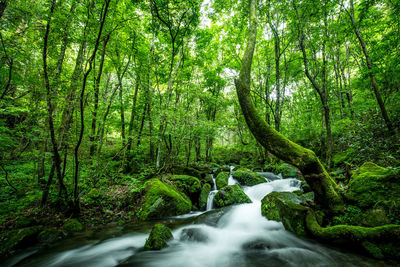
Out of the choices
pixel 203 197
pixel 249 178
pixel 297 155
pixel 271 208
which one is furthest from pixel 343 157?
pixel 203 197

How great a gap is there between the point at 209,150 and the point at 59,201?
15732 mm

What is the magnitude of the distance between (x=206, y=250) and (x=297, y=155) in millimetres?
3397

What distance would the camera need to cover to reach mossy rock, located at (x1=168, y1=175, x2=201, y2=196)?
7.57 m

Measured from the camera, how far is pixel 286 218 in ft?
14.3

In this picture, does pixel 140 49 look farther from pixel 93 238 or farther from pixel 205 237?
pixel 205 237

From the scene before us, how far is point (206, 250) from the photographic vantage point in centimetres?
416

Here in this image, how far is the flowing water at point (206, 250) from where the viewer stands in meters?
3.35

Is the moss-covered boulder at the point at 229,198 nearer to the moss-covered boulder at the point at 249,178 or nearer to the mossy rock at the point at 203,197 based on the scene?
the mossy rock at the point at 203,197

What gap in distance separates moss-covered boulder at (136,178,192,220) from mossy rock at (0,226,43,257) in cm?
262

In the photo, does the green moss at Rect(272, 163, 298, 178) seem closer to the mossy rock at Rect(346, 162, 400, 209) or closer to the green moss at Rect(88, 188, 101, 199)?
the mossy rock at Rect(346, 162, 400, 209)

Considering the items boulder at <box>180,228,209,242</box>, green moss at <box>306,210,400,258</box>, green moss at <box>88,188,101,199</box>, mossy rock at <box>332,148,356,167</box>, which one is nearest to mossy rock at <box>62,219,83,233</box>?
green moss at <box>88,188,101,199</box>

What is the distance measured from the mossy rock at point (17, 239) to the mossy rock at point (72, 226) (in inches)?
23.4

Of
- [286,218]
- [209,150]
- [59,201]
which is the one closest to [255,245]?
[286,218]

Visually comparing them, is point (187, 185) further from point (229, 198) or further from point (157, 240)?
point (157, 240)
